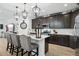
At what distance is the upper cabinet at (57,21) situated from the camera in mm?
1970

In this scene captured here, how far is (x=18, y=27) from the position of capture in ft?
6.79

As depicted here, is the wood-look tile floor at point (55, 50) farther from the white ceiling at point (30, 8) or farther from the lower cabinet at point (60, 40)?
the white ceiling at point (30, 8)

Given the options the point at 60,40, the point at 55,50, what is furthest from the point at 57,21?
the point at 55,50

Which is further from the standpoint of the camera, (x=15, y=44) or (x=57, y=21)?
(x=15, y=44)

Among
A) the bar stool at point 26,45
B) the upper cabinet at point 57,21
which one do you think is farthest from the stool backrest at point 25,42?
the upper cabinet at point 57,21

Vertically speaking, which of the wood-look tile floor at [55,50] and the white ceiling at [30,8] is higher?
the white ceiling at [30,8]

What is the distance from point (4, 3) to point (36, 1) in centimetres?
62

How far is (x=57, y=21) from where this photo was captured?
6.71 ft

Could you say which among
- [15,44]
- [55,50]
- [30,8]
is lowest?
[55,50]

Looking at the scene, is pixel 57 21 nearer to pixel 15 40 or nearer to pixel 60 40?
pixel 60 40

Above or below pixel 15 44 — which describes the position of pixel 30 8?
above

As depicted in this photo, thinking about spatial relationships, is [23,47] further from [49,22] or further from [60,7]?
[60,7]

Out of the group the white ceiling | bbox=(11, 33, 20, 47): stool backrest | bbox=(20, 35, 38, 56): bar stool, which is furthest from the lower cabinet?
Result: bbox=(11, 33, 20, 47): stool backrest

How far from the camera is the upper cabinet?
197cm
